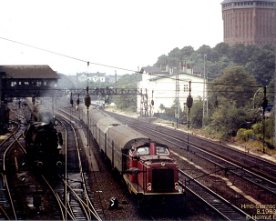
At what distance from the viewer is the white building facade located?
21.6m

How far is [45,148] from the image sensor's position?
17.1m

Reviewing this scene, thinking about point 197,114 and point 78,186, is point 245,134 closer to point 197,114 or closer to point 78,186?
point 197,114

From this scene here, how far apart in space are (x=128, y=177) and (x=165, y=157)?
1609 mm

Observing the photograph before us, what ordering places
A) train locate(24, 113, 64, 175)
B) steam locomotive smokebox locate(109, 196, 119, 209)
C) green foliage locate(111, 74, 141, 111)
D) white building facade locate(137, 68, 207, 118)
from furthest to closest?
white building facade locate(137, 68, 207, 118)
green foliage locate(111, 74, 141, 111)
train locate(24, 113, 64, 175)
steam locomotive smokebox locate(109, 196, 119, 209)

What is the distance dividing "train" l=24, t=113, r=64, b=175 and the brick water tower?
7.25 meters

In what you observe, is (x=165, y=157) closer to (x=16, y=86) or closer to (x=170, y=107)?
(x=16, y=86)

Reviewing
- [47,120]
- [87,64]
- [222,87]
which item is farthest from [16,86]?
[222,87]

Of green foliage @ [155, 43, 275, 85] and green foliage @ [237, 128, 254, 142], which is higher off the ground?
green foliage @ [155, 43, 275, 85]

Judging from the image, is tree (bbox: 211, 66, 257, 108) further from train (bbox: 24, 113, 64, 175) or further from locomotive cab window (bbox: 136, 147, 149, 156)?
locomotive cab window (bbox: 136, 147, 149, 156)

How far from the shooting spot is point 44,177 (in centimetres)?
1662

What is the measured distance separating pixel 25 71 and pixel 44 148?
419 cm

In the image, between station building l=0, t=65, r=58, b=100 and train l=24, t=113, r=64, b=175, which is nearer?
station building l=0, t=65, r=58, b=100

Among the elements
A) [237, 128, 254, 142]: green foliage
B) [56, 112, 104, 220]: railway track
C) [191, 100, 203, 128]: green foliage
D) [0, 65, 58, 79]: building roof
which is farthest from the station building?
[237, 128, 254, 142]: green foliage

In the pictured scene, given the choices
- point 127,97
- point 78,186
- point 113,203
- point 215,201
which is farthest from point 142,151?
point 127,97
